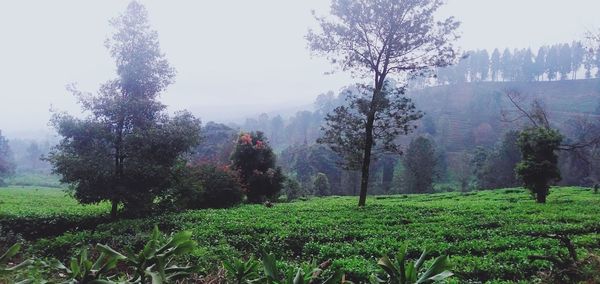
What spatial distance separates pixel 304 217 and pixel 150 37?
366 inches

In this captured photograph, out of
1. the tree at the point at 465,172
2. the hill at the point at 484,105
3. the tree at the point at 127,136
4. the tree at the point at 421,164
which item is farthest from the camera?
the hill at the point at 484,105

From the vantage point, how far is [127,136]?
15523 millimetres

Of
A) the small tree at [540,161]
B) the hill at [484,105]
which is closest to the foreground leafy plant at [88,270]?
the small tree at [540,161]

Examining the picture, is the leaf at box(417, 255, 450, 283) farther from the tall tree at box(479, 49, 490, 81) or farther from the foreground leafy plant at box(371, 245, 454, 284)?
the tall tree at box(479, 49, 490, 81)

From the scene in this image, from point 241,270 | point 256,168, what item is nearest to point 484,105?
point 256,168

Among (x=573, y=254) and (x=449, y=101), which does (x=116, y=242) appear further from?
(x=449, y=101)

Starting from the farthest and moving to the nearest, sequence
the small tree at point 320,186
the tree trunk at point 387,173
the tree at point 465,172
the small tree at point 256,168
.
→ the tree at point 465,172, the tree trunk at point 387,173, the small tree at point 320,186, the small tree at point 256,168

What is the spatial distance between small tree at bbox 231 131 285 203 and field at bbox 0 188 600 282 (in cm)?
1179

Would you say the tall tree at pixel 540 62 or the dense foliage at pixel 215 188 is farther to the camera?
the tall tree at pixel 540 62

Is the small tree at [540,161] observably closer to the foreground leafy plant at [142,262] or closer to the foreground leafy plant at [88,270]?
the foreground leafy plant at [142,262]

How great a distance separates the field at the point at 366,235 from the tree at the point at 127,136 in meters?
1.60

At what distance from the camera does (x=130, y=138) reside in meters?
15.4

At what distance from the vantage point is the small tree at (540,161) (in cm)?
2097

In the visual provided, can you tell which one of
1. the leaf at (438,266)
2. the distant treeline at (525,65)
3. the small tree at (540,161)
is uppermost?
the distant treeline at (525,65)
